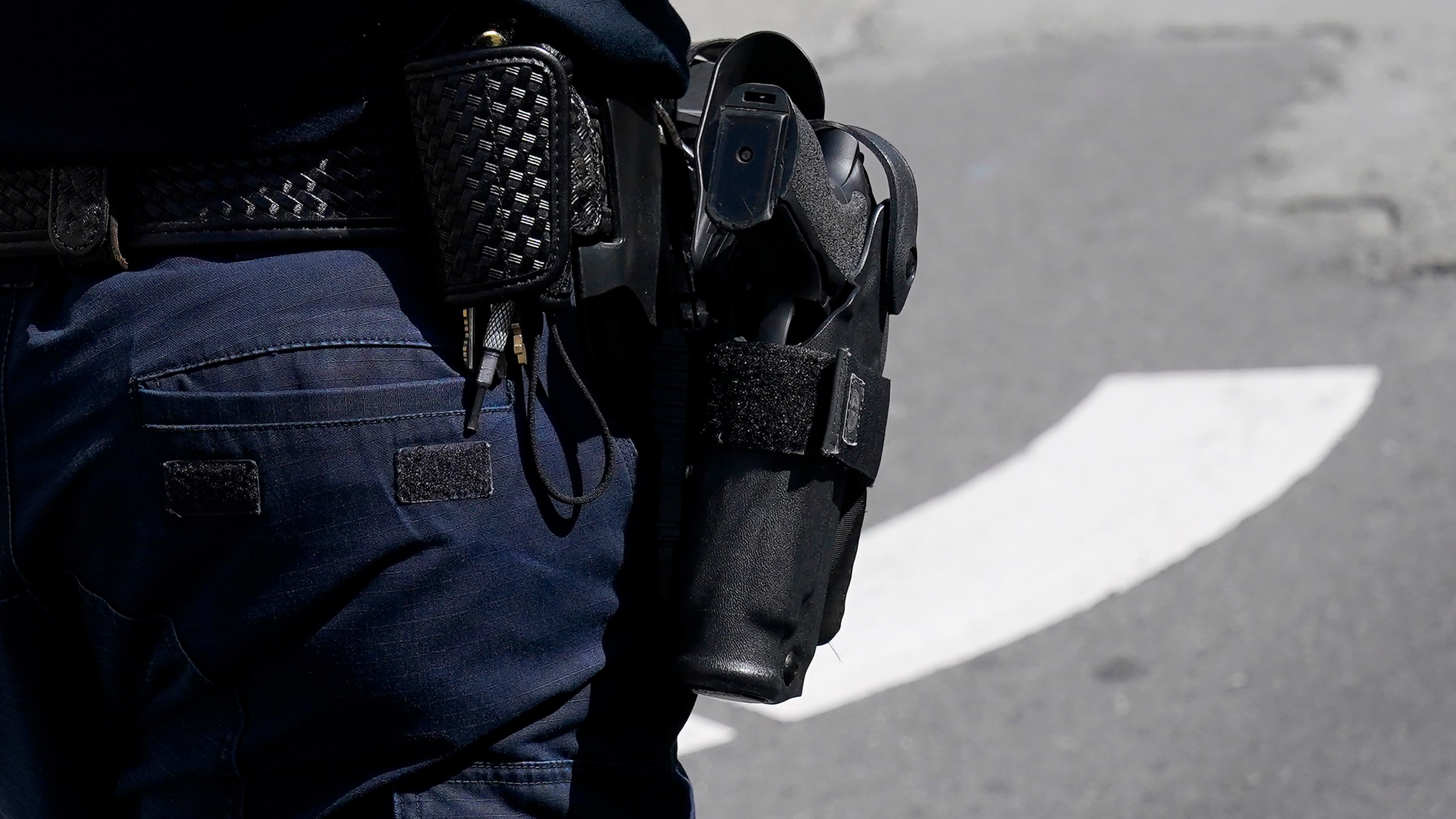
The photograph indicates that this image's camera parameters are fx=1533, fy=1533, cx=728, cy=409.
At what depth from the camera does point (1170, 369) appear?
14.3ft

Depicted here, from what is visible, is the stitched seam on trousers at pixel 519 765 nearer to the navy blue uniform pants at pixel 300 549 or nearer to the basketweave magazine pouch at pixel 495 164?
the navy blue uniform pants at pixel 300 549

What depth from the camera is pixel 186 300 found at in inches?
50.7

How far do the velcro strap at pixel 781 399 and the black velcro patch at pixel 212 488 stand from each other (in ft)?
1.38

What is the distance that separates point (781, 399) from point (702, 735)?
2071 mm

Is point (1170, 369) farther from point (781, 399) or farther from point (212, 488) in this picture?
point (212, 488)

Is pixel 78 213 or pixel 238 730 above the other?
pixel 78 213

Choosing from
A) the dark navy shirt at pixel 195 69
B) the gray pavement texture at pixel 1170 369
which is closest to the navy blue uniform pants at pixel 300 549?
the dark navy shirt at pixel 195 69

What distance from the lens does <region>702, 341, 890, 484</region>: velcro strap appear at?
56.9 inches

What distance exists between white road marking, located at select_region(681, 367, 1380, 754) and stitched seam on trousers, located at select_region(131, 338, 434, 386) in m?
2.22

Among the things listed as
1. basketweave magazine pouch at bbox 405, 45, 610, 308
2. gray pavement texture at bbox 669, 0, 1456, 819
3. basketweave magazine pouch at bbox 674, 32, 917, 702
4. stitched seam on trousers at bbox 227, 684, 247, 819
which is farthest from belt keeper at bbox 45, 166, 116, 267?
gray pavement texture at bbox 669, 0, 1456, 819

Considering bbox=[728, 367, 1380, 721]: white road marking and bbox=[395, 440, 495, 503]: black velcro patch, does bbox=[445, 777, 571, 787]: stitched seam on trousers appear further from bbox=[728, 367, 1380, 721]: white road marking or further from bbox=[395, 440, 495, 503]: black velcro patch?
bbox=[728, 367, 1380, 721]: white road marking

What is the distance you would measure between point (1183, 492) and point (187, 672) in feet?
9.84

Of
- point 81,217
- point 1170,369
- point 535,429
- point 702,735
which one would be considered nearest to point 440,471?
point 535,429

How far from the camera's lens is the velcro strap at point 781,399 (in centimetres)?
144
